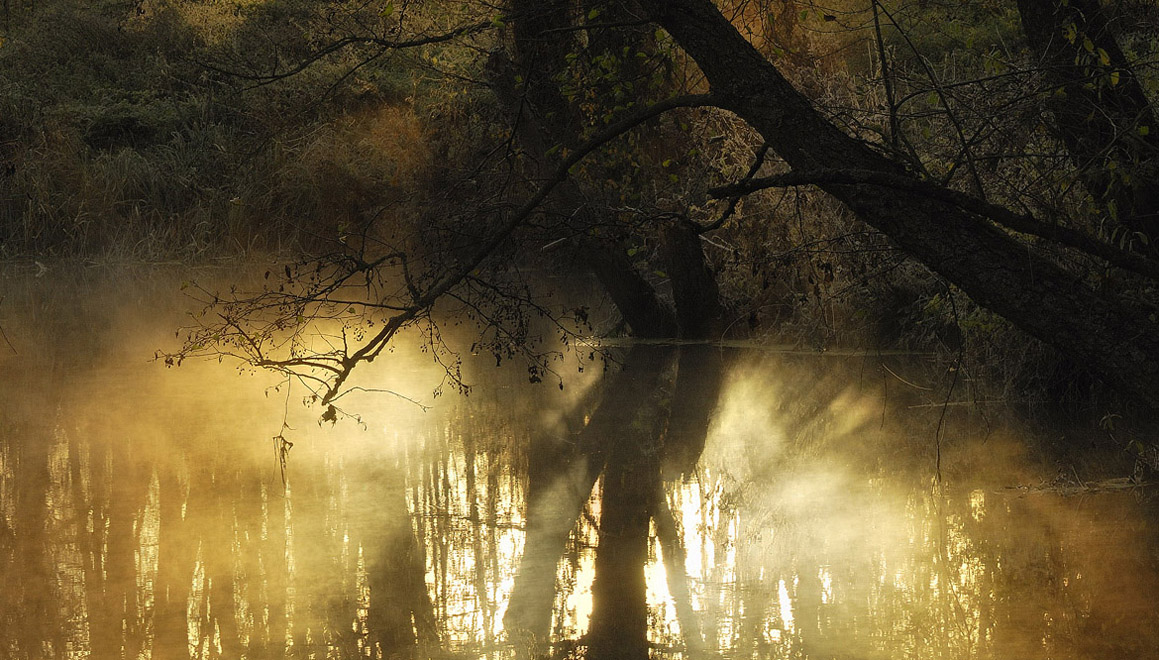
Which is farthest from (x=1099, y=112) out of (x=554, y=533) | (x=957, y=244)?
(x=554, y=533)

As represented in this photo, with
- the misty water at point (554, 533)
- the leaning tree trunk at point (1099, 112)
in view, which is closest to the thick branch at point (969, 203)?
the leaning tree trunk at point (1099, 112)

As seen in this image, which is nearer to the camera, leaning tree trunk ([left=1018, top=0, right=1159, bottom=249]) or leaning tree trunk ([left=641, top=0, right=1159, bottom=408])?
leaning tree trunk ([left=641, top=0, right=1159, bottom=408])

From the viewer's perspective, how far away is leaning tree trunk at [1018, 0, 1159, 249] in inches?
204

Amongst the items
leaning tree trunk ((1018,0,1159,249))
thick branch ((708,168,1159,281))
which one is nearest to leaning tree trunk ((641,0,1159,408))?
thick branch ((708,168,1159,281))

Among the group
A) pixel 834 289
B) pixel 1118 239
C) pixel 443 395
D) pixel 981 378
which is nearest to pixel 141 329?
pixel 443 395

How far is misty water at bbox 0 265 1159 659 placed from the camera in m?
5.17

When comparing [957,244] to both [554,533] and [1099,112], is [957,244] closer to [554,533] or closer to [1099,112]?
[1099,112]

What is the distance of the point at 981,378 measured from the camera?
9.82m

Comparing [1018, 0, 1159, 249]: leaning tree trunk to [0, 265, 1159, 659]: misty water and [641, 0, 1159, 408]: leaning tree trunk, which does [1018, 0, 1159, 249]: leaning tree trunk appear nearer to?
[641, 0, 1159, 408]: leaning tree trunk

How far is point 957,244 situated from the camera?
477 cm

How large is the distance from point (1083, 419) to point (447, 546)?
4.65m

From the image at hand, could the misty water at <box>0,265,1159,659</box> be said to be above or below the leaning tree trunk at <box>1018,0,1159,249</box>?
below

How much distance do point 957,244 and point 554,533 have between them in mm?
2692

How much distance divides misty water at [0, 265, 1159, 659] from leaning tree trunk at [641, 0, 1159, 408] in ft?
3.82
